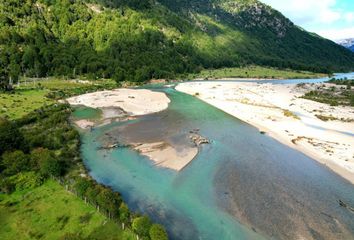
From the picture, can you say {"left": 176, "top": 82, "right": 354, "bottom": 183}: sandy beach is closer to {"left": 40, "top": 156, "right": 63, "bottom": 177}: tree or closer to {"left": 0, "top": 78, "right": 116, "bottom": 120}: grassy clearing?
{"left": 40, "top": 156, "right": 63, "bottom": 177}: tree

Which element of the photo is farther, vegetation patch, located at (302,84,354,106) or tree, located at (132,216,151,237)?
vegetation patch, located at (302,84,354,106)

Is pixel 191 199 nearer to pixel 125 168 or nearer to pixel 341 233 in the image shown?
pixel 125 168

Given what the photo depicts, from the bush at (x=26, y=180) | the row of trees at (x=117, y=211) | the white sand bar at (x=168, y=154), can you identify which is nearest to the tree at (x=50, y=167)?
the bush at (x=26, y=180)

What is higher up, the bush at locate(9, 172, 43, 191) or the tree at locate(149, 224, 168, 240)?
the tree at locate(149, 224, 168, 240)

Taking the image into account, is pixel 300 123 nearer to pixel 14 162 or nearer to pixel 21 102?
pixel 14 162

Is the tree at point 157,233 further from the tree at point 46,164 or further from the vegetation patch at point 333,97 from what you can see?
the vegetation patch at point 333,97

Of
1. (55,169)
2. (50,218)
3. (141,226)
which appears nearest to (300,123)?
(141,226)

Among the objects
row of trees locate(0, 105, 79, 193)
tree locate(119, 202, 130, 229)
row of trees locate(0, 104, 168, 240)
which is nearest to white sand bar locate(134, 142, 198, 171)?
row of trees locate(0, 104, 168, 240)

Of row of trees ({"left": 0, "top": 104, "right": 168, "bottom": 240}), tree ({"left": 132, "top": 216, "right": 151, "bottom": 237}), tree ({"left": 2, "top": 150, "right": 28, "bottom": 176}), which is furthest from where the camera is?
tree ({"left": 2, "top": 150, "right": 28, "bottom": 176})

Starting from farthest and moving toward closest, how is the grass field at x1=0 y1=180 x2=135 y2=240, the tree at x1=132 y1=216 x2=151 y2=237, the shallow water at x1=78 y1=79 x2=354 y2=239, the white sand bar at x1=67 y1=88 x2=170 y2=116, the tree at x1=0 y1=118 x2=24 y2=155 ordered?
1. the white sand bar at x1=67 y1=88 x2=170 y2=116
2. the tree at x1=0 y1=118 x2=24 y2=155
3. the shallow water at x1=78 y1=79 x2=354 y2=239
4. the grass field at x1=0 y1=180 x2=135 y2=240
5. the tree at x1=132 y1=216 x2=151 y2=237
